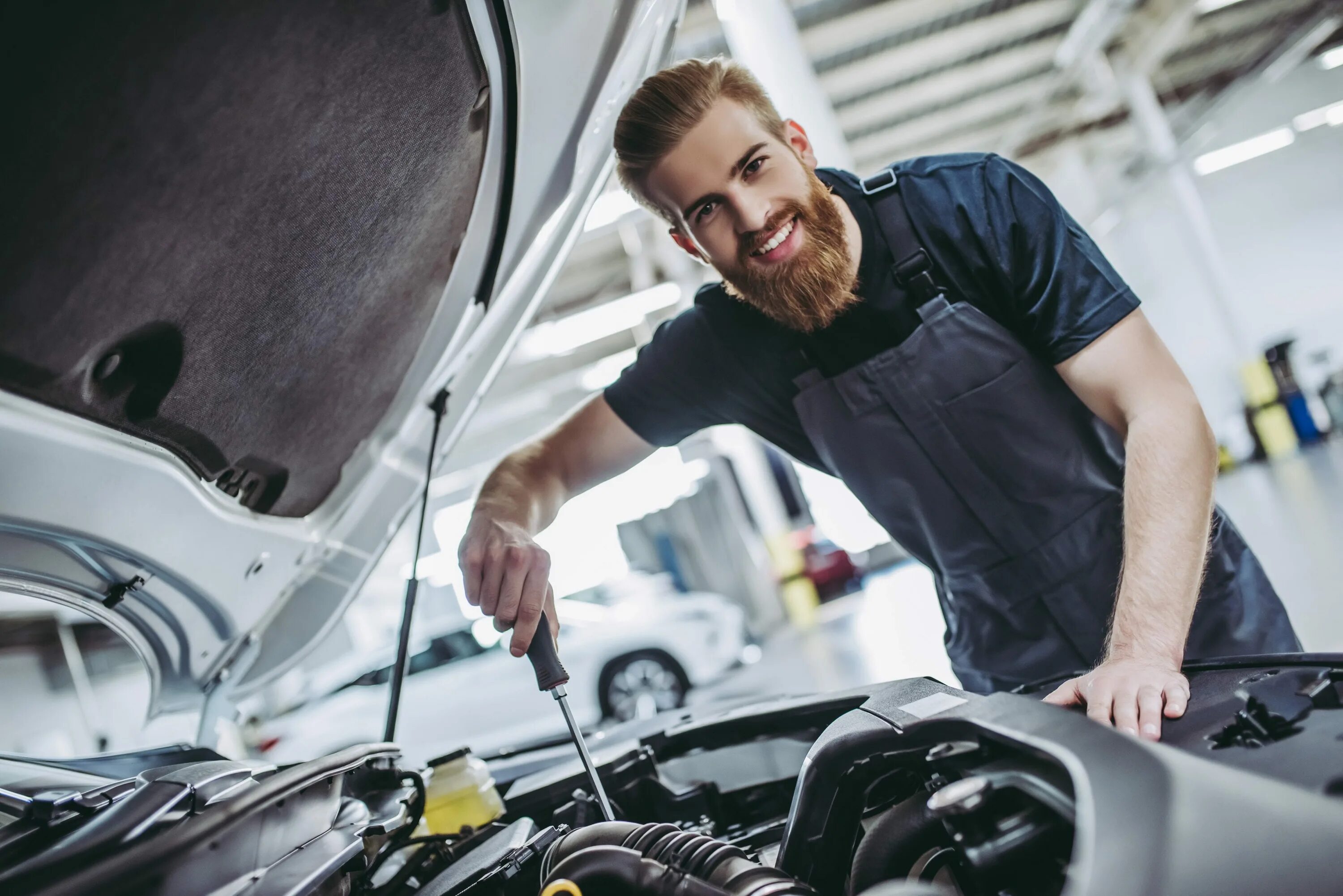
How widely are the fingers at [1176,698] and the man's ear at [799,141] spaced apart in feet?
2.73

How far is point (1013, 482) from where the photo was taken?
46.4 inches

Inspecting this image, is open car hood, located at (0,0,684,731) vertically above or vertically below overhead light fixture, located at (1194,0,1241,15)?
below

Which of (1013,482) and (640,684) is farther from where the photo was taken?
(640,684)

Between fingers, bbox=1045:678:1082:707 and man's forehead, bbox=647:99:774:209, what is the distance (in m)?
0.75

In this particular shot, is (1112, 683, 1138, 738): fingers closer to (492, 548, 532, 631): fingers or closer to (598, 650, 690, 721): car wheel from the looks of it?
(492, 548, 532, 631): fingers

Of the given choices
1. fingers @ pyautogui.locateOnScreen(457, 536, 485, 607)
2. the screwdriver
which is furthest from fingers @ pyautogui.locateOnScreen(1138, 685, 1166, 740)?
fingers @ pyautogui.locateOnScreen(457, 536, 485, 607)

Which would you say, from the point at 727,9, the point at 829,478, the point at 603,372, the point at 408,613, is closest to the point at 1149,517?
the point at 408,613

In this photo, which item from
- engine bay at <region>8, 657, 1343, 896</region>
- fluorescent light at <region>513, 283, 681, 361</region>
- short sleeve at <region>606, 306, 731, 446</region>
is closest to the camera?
engine bay at <region>8, 657, 1343, 896</region>

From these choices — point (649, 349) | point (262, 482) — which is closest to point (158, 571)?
point (262, 482)

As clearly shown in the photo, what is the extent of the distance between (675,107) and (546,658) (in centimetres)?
74

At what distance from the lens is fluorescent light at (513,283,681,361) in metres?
7.11

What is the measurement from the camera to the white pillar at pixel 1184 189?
8695mm

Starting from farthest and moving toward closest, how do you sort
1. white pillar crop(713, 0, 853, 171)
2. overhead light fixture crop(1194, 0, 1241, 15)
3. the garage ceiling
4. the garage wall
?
the garage wall
overhead light fixture crop(1194, 0, 1241, 15)
the garage ceiling
white pillar crop(713, 0, 853, 171)

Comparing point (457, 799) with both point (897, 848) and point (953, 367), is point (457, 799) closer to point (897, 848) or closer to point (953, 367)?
point (897, 848)
